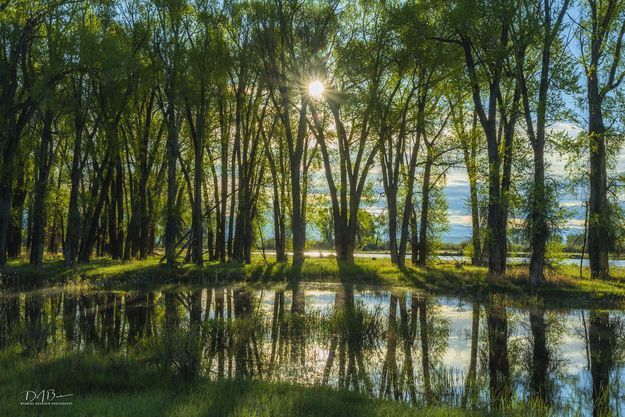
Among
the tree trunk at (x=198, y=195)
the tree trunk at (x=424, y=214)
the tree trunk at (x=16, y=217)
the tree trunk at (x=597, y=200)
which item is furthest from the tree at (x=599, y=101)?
the tree trunk at (x=16, y=217)

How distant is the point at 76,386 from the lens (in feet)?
30.9

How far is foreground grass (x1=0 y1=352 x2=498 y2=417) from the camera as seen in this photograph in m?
7.99

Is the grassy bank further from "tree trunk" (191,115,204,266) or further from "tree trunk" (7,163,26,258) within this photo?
"tree trunk" (7,163,26,258)

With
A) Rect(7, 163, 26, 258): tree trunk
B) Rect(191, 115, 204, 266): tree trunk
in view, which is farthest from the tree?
Rect(7, 163, 26, 258): tree trunk

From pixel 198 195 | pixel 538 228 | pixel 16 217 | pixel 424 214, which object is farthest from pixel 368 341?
pixel 16 217

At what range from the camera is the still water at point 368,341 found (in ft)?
35.6

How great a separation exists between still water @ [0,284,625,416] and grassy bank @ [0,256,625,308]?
93.5 inches

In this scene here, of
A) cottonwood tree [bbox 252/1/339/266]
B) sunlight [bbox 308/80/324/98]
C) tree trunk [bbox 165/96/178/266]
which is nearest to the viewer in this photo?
tree trunk [bbox 165/96/178/266]

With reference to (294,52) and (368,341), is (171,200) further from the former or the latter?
(368,341)

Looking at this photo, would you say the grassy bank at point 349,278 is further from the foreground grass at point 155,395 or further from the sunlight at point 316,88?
the foreground grass at point 155,395
